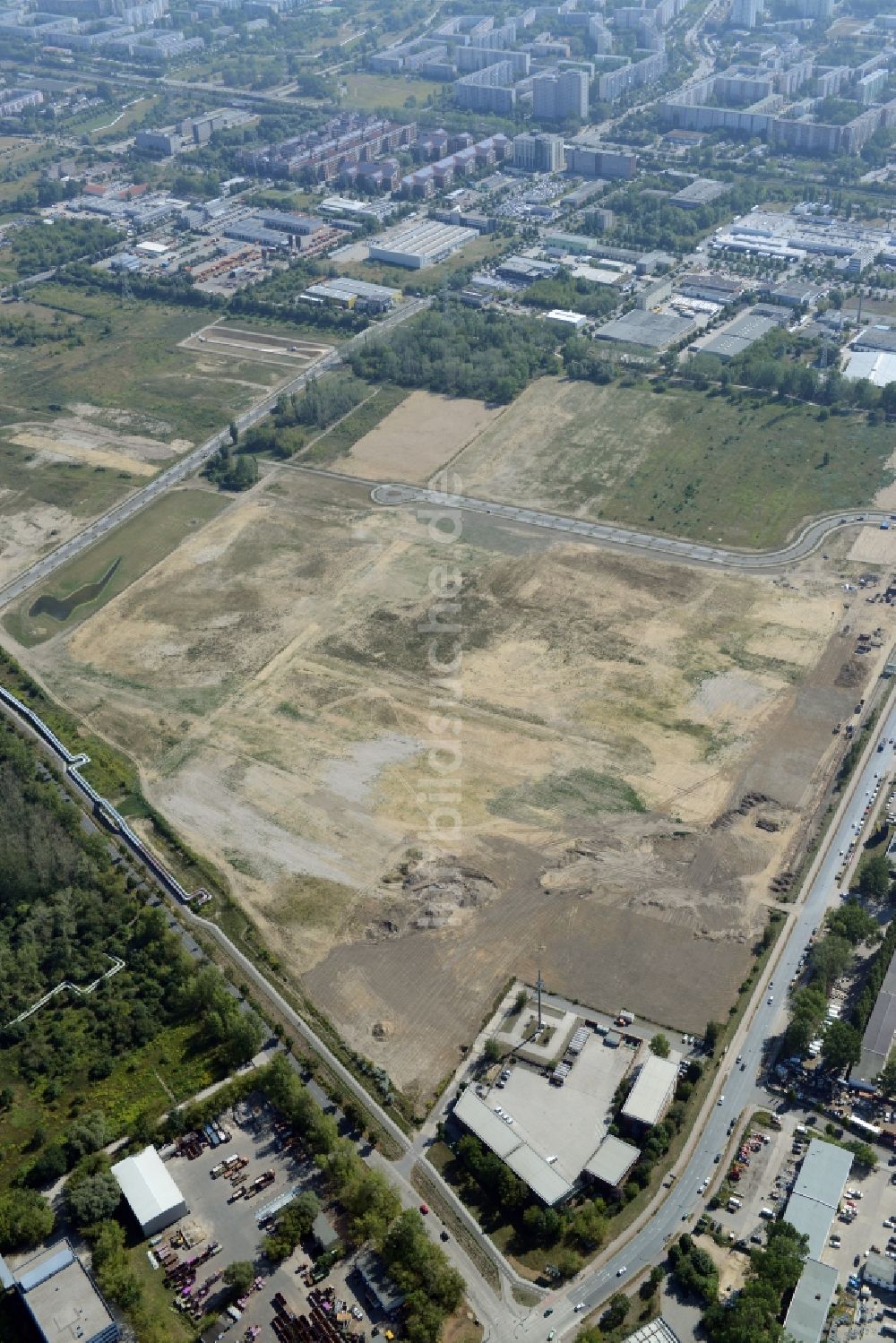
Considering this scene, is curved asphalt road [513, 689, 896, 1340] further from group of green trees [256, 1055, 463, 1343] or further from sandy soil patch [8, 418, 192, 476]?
sandy soil patch [8, 418, 192, 476]

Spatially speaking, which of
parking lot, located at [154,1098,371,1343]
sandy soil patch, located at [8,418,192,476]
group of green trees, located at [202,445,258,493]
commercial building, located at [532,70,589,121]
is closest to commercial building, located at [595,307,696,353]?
group of green trees, located at [202,445,258,493]

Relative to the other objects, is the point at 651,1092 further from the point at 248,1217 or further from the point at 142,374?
the point at 142,374

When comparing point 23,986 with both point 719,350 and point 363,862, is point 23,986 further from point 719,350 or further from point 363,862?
point 719,350

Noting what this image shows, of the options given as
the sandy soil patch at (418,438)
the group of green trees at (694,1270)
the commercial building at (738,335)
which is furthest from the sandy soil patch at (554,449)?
the group of green trees at (694,1270)

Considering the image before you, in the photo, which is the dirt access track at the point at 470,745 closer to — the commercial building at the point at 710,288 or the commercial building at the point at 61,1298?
the commercial building at the point at 61,1298

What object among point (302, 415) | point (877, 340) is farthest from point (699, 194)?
point (302, 415)
